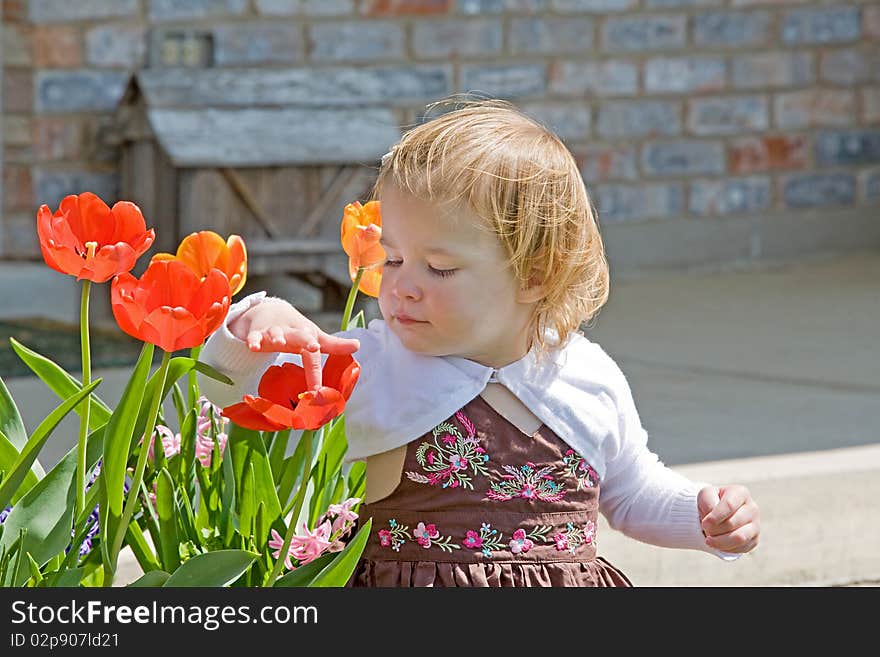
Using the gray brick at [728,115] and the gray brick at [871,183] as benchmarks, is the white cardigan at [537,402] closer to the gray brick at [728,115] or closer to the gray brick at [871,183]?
the gray brick at [728,115]

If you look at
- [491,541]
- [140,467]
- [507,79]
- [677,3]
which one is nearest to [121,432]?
[140,467]

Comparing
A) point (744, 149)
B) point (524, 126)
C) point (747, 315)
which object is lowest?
point (747, 315)

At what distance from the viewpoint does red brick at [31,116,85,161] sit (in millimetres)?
6582

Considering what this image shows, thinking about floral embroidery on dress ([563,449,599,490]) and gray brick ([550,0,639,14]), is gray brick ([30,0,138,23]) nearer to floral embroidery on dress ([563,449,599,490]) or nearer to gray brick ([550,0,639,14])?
gray brick ([550,0,639,14])

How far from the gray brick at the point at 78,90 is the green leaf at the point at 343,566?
5175 millimetres

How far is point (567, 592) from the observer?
1639 mm

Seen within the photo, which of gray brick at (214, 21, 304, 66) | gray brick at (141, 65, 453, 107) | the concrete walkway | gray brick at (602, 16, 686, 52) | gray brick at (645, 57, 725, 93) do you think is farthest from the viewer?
gray brick at (645, 57, 725, 93)

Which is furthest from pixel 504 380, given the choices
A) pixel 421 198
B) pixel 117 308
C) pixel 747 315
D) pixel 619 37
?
pixel 619 37

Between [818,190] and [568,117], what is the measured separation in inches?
62.9

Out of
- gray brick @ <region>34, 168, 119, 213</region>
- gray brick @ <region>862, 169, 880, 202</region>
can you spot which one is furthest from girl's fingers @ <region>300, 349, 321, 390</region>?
gray brick @ <region>862, 169, 880, 202</region>

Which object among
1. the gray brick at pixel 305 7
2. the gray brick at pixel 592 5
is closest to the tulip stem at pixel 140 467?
the gray brick at pixel 305 7

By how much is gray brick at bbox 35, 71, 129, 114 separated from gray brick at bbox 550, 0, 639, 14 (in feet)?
7.02

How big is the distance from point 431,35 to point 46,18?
5.73ft

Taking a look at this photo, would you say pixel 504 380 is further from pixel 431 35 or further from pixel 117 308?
pixel 431 35
